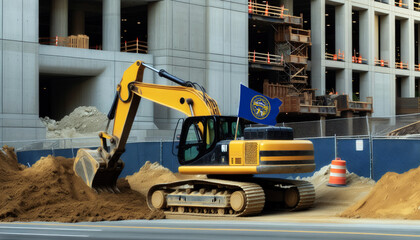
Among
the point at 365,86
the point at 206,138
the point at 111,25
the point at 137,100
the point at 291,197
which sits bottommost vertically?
the point at 291,197

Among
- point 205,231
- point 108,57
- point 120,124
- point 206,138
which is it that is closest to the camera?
point 205,231

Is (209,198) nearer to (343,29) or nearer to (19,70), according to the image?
(19,70)

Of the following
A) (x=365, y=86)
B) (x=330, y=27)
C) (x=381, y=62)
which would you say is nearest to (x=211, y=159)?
(x=365, y=86)

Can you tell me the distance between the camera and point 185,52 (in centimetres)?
4547

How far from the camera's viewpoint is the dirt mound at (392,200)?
17.3 m

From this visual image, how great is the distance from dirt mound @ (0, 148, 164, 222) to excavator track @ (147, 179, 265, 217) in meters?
0.80

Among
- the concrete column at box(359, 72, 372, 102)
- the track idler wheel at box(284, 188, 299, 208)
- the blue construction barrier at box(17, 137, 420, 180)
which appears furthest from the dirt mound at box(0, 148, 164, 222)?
the concrete column at box(359, 72, 372, 102)

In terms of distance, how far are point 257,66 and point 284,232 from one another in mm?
41251

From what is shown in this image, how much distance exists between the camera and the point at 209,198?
1842 cm

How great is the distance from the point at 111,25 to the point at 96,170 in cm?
2616

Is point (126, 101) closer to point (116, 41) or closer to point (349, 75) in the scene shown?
point (116, 41)

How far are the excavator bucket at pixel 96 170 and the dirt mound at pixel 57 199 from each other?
252 millimetres

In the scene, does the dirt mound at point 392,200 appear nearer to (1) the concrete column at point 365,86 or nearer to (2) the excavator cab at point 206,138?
(2) the excavator cab at point 206,138

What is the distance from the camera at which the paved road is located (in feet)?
41.3
